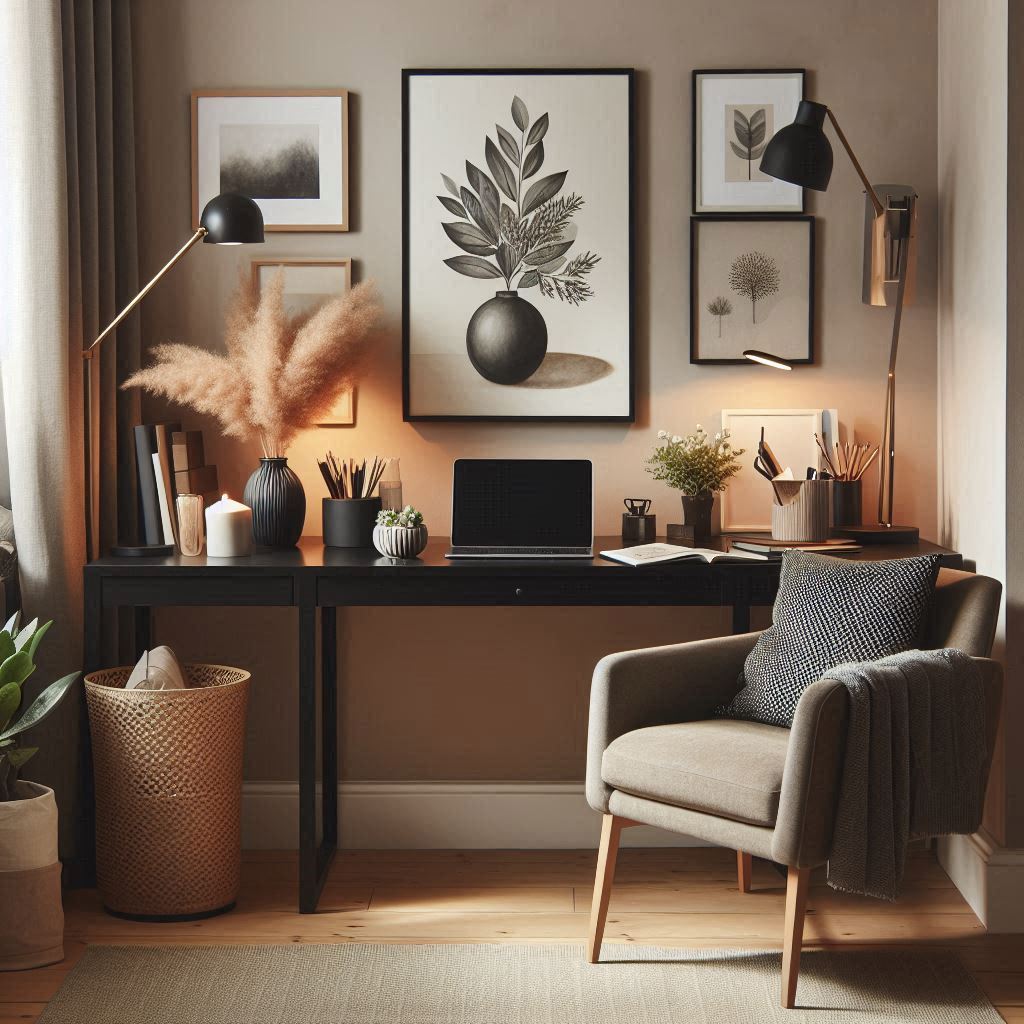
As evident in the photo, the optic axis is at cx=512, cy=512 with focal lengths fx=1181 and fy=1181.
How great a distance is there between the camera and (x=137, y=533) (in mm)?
2924

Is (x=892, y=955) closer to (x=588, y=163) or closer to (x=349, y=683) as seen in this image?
(x=349, y=683)

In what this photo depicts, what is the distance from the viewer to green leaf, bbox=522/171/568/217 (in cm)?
304

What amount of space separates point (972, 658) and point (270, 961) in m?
1.53

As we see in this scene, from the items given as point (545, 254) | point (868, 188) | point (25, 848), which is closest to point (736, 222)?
point (868, 188)

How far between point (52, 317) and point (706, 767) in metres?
1.72

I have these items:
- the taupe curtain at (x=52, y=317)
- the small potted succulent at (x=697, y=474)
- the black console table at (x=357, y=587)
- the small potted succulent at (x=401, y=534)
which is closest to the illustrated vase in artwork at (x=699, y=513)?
the small potted succulent at (x=697, y=474)

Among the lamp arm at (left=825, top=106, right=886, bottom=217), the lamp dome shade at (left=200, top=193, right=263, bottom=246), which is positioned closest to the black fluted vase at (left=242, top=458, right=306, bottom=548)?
the lamp dome shade at (left=200, top=193, right=263, bottom=246)

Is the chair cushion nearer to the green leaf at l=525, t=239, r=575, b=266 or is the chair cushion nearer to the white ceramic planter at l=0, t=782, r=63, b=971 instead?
the white ceramic planter at l=0, t=782, r=63, b=971

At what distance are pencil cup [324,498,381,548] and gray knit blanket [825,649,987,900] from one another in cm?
119

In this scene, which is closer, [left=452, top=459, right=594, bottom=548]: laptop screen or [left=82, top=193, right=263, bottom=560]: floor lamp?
[left=82, top=193, right=263, bottom=560]: floor lamp

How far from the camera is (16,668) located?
235cm

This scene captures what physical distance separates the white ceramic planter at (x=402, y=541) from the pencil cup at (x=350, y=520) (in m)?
0.16

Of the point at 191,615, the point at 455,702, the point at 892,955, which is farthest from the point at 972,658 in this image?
the point at 191,615

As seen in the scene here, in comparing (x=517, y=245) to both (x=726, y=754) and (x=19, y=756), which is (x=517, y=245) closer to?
(x=726, y=754)
